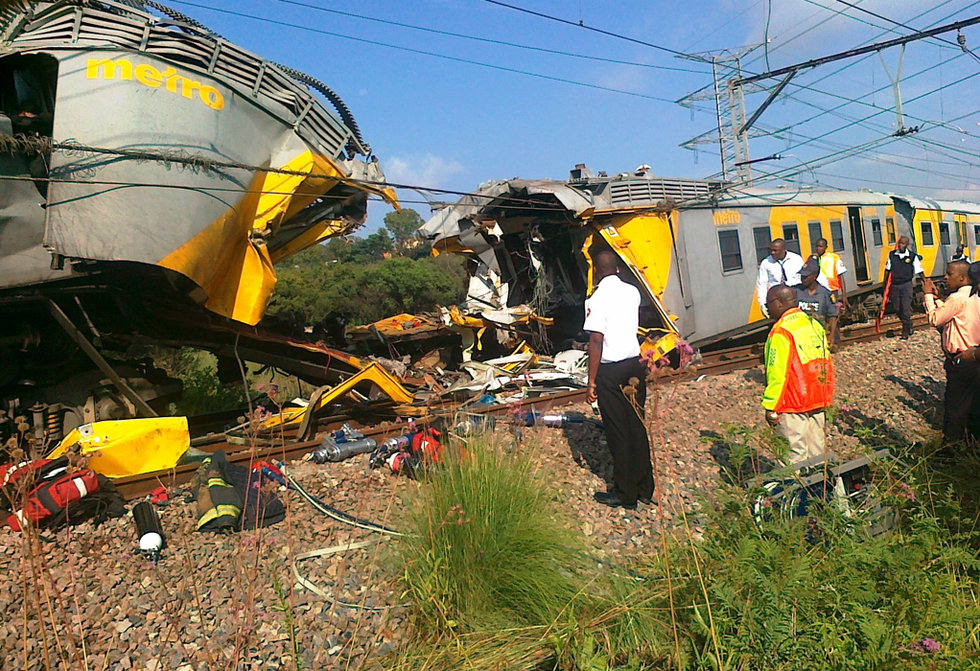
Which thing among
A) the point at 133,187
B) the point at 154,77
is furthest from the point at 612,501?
the point at 154,77

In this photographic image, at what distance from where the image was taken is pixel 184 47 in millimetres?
5828

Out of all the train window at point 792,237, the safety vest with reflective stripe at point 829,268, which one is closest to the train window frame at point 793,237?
the train window at point 792,237

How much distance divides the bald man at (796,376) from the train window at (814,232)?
363 inches

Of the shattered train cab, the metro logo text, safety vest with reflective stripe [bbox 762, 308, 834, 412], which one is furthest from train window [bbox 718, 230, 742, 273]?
the metro logo text

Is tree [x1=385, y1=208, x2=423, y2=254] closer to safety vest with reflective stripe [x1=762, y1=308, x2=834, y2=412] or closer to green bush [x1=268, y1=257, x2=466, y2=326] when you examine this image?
green bush [x1=268, y1=257, x2=466, y2=326]

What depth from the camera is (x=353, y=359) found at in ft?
25.6

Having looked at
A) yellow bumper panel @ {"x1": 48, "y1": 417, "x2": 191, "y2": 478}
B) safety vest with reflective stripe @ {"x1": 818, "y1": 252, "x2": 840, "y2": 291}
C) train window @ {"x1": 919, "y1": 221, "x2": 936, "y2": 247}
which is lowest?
yellow bumper panel @ {"x1": 48, "y1": 417, "x2": 191, "y2": 478}

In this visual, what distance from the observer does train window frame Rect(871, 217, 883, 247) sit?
1478 centimetres

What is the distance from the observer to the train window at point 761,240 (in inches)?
468

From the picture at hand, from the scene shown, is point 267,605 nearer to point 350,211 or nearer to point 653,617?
point 653,617

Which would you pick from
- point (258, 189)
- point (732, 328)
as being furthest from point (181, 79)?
point (732, 328)

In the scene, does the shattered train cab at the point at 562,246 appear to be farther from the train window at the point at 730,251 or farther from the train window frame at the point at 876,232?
the train window frame at the point at 876,232

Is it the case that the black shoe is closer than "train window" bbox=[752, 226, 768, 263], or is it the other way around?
the black shoe

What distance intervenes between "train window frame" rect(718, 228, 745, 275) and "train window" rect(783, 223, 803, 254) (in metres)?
1.47
